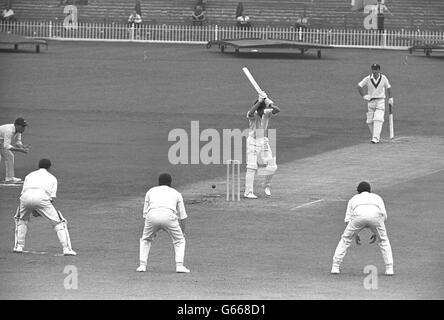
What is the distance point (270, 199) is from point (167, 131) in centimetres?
1142

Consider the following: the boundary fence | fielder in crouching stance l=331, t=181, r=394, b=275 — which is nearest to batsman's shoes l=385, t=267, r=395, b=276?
fielder in crouching stance l=331, t=181, r=394, b=275

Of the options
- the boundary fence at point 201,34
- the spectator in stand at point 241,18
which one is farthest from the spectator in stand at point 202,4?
the boundary fence at point 201,34

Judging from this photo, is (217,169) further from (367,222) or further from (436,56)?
(436,56)

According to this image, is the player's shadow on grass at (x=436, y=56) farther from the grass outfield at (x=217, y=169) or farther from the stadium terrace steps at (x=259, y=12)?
the stadium terrace steps at (x=259, y=12)

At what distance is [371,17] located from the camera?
6419 centimetres

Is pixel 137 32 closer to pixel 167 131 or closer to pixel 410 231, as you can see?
pixel 167 131

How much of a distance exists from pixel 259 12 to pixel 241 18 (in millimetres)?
2845

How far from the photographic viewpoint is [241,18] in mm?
64688

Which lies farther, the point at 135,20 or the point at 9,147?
the point at 135,20

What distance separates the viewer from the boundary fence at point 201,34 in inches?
2432

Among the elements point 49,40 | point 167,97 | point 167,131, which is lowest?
point 167,131

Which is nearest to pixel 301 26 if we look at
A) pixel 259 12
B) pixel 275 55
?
pixel 259 12

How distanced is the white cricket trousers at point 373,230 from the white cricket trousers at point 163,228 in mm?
2500
